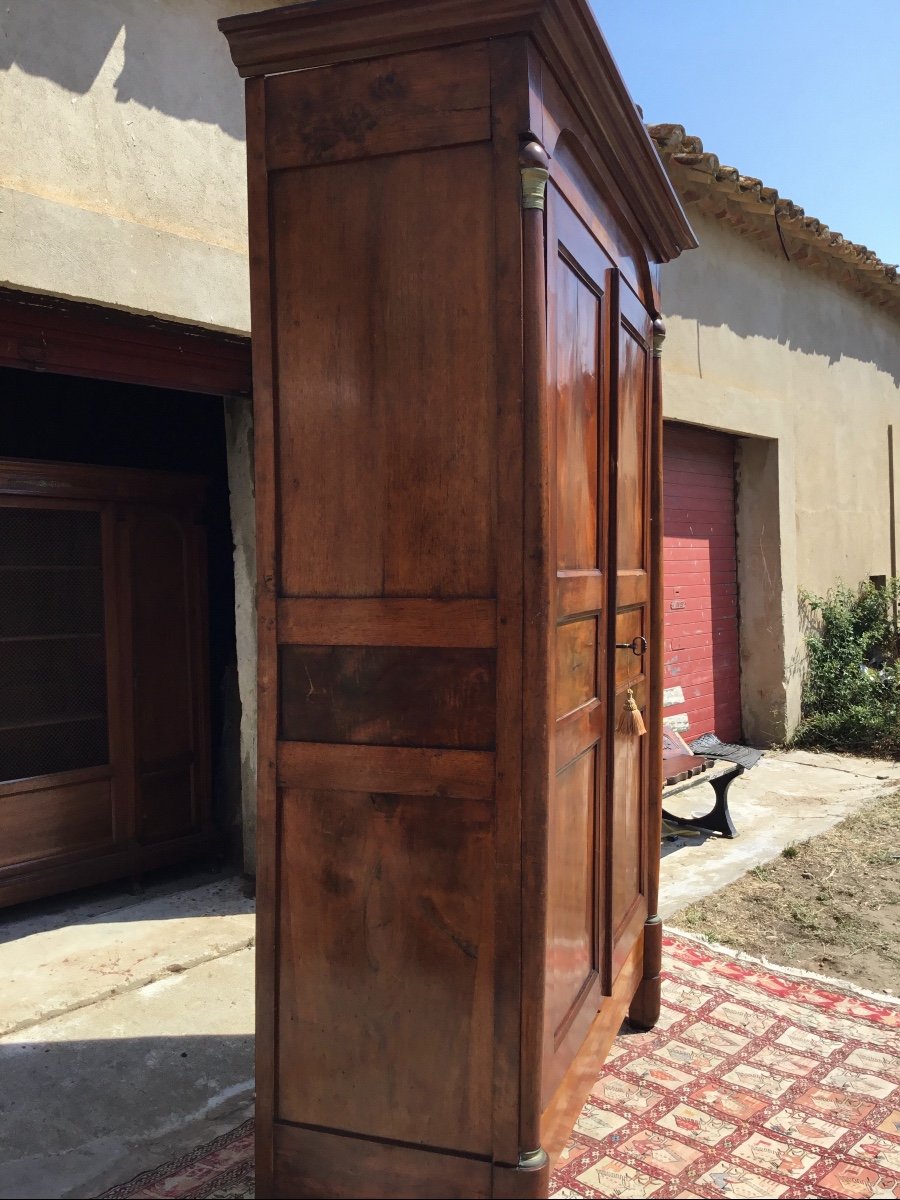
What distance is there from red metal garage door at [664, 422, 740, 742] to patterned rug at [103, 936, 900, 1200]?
137 inches

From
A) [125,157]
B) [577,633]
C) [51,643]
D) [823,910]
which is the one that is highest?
[125,157]

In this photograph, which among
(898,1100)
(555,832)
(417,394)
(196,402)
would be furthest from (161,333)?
(898,1100)

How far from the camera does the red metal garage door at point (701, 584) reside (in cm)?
685

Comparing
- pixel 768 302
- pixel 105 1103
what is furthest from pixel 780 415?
pixel 105 1103

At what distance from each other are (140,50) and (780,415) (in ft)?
18.4

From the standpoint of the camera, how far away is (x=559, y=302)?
208 cm

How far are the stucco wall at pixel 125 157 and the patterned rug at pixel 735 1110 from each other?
2840 mm

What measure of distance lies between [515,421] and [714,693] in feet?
19.4

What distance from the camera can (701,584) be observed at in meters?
7.23

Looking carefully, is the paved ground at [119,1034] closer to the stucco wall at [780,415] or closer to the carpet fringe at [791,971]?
the carpet fringe at [791,971]

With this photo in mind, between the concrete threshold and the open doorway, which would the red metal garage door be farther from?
the concrete threshold

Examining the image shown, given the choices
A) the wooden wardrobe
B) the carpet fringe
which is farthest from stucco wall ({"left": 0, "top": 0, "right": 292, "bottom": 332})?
the carpet fringe

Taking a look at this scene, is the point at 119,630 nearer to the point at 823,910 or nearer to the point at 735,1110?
the point at 735,1110

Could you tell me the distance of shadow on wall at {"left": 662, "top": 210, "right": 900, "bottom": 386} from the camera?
6.76 meters
